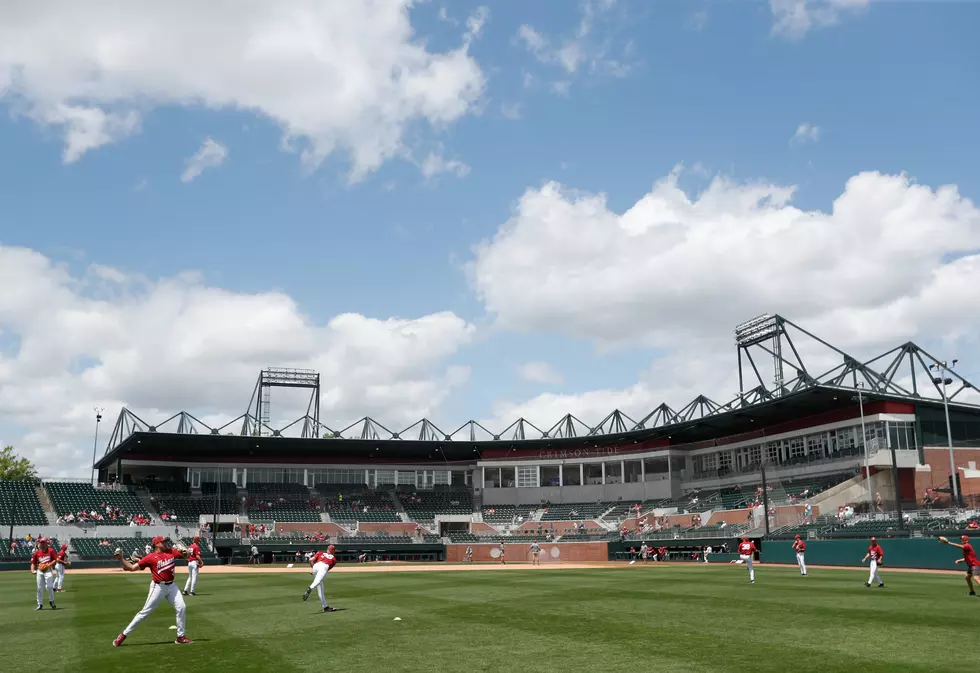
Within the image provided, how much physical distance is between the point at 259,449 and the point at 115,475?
17.2 m

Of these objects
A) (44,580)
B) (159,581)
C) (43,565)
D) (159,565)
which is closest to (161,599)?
(159,581)

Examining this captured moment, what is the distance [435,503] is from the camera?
85750 millimetres

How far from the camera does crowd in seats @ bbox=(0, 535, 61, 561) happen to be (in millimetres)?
58597

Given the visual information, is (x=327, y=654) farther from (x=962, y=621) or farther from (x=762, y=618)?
(x=962, y=621)

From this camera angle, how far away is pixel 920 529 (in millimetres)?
43094

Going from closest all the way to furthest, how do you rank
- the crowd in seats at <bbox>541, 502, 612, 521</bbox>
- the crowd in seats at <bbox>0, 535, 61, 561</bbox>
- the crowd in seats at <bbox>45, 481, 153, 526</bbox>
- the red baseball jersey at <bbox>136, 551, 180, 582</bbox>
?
the red baseball jersey at <bbox>136, 551, 180, 582</bbox> → the crowd in seats at <bbox>0, 535, 61, 561</bbox> → the crowd in seats at <bbox>45, 481, 153, 526</bbox> → the crowd in seats at <bbox>541, 502, 612, 521</bbox>

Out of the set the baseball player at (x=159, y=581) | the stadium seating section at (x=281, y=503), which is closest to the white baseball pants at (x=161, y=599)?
the baseball player at (x=159, y=581)

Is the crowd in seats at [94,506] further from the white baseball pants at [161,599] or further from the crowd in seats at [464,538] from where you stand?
the white baseball pants at [161,599]

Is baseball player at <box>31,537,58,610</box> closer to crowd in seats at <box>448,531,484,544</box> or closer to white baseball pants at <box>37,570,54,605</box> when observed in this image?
white baseball pants at <box>37,570,54,605</box>

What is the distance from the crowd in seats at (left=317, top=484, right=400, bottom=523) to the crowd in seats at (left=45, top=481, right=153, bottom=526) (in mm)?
17149

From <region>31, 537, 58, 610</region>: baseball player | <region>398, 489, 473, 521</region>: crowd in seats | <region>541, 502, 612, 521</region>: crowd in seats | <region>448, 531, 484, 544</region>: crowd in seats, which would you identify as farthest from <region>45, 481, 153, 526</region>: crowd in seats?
<region>31, 537, 58, 610</region>: baseball player

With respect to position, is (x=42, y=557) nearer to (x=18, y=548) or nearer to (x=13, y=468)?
(x=18, y=548)

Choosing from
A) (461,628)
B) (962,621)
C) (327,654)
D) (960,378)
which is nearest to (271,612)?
(461,628)

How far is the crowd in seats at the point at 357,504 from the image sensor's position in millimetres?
79062
